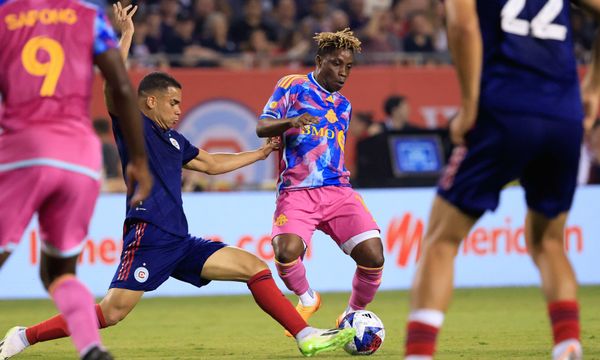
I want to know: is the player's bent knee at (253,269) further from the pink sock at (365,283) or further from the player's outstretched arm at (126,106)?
the player's outstretched arm at (126,106)

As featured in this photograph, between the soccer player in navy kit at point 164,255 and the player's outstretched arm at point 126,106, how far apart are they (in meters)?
1.89

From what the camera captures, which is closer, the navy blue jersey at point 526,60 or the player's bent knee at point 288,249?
the navy blue jersey at point 526,60

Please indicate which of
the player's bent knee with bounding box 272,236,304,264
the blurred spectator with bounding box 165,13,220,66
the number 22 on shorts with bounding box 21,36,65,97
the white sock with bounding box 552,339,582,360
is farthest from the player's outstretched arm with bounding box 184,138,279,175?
the blurred spectator with bounding box 165,13,220,66

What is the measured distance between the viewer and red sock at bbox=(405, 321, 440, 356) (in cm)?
505

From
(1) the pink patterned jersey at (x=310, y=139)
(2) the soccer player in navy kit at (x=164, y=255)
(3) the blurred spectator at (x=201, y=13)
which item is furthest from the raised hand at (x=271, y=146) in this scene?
(3) the blurred spectator at (x=201, y=13)

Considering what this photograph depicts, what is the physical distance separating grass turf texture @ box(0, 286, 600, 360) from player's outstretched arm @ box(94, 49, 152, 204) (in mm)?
2716

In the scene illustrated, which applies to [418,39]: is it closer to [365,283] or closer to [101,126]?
[101,126]

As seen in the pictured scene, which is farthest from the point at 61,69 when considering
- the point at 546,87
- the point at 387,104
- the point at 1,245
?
the point at 387,104

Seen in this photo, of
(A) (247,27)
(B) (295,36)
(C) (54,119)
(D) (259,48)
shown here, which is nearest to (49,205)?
(C) (54,119)

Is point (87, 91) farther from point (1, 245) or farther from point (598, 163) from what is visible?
point (598, 163)

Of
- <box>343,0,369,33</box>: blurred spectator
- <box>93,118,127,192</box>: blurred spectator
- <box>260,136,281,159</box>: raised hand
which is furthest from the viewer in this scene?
<box>343,0,369,33</box>: blurred spectator

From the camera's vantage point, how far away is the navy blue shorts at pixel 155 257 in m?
7.49

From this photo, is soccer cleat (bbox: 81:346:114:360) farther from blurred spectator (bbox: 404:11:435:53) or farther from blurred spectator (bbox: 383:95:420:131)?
blurred spectator (bbox: 404:11:435:53)

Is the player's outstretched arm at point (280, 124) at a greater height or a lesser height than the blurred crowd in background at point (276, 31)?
lesser
